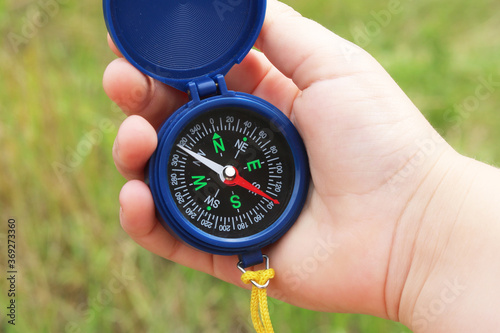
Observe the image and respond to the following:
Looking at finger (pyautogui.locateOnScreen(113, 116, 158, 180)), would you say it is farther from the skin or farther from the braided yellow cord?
the braided yellow cord

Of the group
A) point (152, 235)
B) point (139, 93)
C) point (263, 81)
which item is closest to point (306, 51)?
point (263, 81)

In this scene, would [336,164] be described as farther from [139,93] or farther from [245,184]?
[139,93]

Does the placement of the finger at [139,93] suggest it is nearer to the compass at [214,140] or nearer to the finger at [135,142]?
the compass at [214,140]

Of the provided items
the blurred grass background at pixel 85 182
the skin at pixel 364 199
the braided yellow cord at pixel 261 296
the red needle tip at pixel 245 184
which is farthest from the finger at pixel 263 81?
the blurred grass background at pixel 85 182

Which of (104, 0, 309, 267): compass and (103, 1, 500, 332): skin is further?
(104, 0, 309, 267): compass

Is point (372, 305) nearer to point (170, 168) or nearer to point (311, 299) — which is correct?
point (311, 299)

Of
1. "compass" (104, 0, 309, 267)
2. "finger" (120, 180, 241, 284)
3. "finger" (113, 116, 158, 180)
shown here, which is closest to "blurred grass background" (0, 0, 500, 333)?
"finger" (120, 180, 241, 284)
